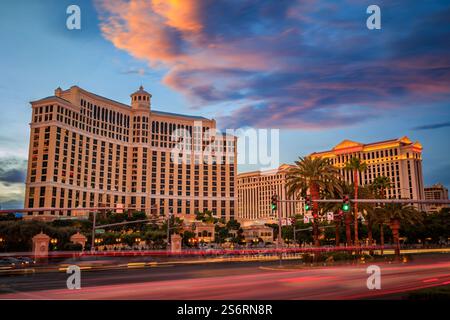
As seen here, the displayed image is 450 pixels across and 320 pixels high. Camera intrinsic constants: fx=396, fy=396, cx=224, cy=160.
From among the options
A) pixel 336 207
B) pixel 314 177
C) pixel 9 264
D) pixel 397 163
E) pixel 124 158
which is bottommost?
pixel 9 264

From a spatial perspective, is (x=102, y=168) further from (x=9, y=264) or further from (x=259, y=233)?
(x=9, y=264)

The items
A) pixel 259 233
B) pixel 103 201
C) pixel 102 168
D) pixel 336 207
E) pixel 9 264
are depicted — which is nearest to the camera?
pixel 9 264

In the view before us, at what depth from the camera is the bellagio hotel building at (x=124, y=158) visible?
14062cm

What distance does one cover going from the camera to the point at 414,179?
183 m

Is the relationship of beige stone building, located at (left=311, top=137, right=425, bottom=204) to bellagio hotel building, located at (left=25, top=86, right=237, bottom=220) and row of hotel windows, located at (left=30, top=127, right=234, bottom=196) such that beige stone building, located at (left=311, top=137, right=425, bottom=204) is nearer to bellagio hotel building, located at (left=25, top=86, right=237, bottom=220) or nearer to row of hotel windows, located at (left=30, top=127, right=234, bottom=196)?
bellagio hotel building, located at (left=25, top=86, right=237, bottom=220)

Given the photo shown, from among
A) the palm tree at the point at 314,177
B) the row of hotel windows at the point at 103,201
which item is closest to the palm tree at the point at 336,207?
the palm tree at the point at 314,177

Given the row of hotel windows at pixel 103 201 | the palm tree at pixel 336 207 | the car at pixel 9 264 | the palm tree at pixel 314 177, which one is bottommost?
the car at pixel 9 264

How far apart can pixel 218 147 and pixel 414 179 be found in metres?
93.1

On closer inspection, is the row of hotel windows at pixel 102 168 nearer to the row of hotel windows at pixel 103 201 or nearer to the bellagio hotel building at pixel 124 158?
the bellagio hotel building at pixel 124 158

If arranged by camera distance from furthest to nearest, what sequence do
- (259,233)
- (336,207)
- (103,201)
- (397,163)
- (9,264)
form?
(397,163) → (103,201) → (259,233) → (336,207) → (9,264)

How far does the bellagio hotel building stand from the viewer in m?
141

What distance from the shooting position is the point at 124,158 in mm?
173625

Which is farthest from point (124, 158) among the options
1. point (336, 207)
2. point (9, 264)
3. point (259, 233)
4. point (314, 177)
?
point (314, 177)
